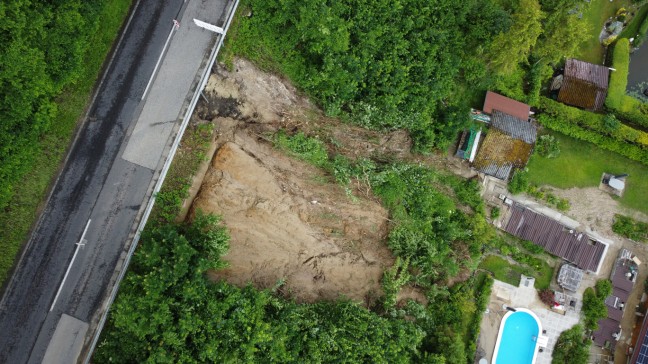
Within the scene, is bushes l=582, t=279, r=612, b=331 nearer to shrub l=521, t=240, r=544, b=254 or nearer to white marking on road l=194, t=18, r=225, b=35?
shrub l=521, t=240, r=544, b=254

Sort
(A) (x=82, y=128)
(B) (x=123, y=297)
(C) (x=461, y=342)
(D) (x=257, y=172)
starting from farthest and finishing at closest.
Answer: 1. (C) (x=461, y=342)
2. (D) (x=257, y=172)
3. (A) (x=82, y=128)
4. (B) (x=123, y=297)

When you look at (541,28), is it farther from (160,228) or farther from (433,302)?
(160,228)

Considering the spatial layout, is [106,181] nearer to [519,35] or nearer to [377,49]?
[377,49]

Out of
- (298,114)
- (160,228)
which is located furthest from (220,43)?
(160,228)

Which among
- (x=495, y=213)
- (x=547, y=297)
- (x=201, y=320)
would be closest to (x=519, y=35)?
(x=495, y=213)

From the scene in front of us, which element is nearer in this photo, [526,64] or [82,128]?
[82,128]

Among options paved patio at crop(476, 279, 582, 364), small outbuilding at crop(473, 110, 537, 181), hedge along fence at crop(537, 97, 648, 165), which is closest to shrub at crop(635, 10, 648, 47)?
hedge along fence at crop(537, 97, 648, 165)
